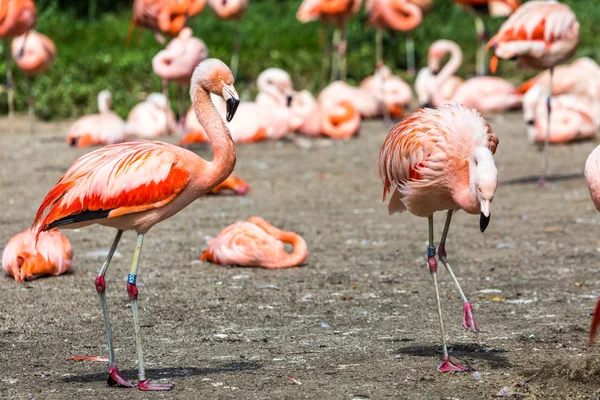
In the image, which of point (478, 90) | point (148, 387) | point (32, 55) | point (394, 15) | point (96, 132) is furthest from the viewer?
point (394, 15)

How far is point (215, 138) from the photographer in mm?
4051

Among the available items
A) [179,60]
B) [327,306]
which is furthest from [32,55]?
[327,306]

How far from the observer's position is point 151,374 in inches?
159

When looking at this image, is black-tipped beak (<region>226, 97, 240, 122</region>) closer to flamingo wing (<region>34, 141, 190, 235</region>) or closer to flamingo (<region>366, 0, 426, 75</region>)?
flamingo wing (<region>34, 141, 190, 235</region>)

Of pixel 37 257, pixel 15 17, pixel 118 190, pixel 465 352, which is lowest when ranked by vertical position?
pixel 465 352

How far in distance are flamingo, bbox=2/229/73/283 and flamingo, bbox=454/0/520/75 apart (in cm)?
794

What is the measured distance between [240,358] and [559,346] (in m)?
1.28

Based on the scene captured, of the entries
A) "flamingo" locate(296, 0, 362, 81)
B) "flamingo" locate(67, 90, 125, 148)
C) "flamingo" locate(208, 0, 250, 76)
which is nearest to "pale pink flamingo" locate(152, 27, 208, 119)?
"flamingo" locate(67, 90, 125, 148)

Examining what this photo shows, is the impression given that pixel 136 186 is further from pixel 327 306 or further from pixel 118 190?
pixel 327 306

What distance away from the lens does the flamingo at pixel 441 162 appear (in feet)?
13.2

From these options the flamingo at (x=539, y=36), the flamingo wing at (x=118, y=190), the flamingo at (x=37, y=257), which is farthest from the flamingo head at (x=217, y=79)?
the flamingo at (x=539, y=36)

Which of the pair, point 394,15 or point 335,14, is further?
point 394,15

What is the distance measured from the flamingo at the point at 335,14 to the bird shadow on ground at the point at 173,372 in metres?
8.71

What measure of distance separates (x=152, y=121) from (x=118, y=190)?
690 cm
